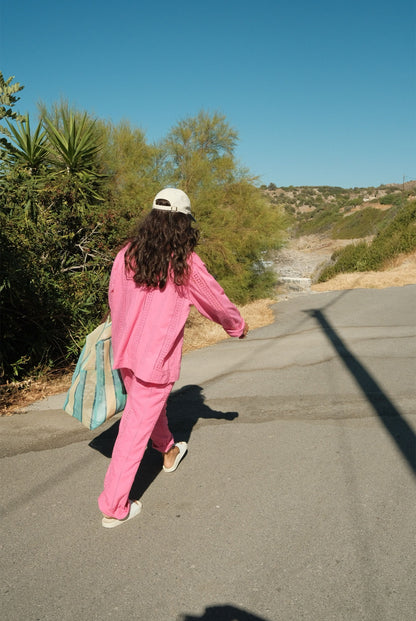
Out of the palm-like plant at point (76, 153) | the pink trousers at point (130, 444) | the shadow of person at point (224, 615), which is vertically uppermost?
the palm-like plant at point (76, 153)

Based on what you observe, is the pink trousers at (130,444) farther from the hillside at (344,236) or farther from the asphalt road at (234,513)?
the hillside at (344,236)

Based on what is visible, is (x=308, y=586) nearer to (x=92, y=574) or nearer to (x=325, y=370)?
(x=92, y=574)

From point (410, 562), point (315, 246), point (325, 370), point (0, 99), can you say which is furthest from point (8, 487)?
point (315, 246)

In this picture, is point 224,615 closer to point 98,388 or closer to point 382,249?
point 98,388

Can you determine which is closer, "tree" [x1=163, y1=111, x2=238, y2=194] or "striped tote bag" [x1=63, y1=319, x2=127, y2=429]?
"striped tote bag" [x1=63, y1=319, x2=127, y2=429]

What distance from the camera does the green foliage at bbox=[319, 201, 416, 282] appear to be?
21.1 m

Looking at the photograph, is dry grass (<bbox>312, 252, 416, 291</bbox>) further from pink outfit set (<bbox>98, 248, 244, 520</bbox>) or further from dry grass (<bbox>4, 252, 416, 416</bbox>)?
pink outfit set (<bbox>98, 248, 244, 520</bbox>)

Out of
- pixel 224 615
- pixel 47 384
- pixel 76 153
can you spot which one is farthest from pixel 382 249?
pixel 224 615

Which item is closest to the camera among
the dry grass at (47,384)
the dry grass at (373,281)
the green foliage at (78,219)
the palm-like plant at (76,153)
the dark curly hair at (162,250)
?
the dark curly hair at (162,250)

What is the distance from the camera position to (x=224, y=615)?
2287mm

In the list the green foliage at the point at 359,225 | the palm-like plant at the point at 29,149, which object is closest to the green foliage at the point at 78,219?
the palm-like plant at the point at 29,149

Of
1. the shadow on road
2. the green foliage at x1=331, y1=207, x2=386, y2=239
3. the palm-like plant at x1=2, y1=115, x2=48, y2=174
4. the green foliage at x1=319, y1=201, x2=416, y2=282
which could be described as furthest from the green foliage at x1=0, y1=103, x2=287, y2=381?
the green foliage at x1=331, y1=207, x2=386, y2=239

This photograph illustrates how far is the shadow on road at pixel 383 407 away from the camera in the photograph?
3904mm

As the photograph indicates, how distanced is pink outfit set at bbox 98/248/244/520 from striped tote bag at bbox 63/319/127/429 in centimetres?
14
